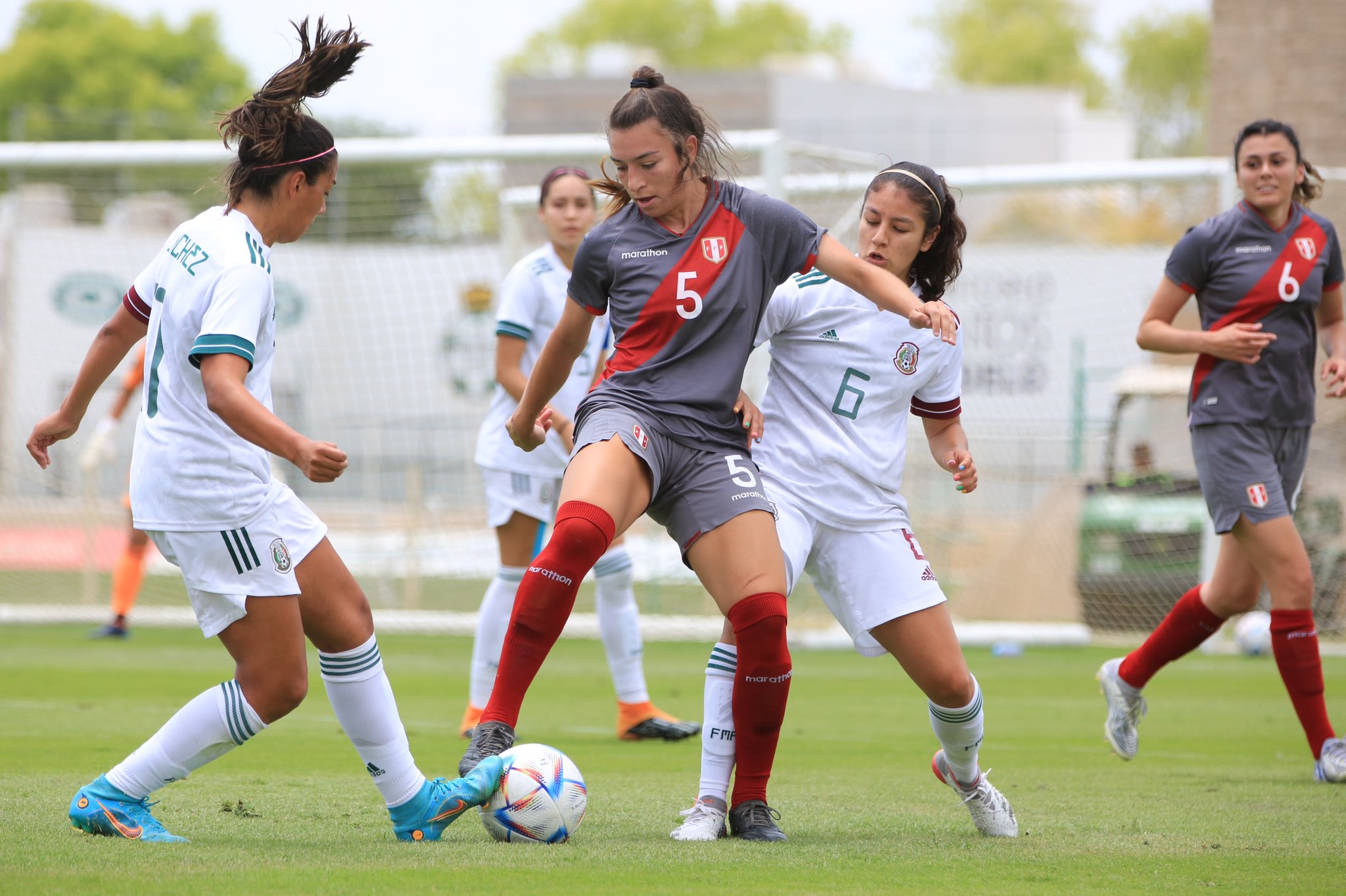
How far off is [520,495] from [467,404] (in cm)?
790

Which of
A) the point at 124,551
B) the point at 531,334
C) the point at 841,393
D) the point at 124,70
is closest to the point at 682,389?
the point at 841,393

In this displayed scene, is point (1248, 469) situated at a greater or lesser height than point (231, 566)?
lesser

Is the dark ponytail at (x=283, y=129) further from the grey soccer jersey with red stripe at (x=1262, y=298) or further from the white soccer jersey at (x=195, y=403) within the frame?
the grey soccer jersey with red stripe at (x=1262, y=298)

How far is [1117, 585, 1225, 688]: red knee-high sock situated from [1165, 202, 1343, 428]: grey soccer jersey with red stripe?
2.55ft

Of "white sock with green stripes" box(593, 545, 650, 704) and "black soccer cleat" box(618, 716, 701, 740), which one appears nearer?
"black soccer cleat" box(618, 716, 701, 740)

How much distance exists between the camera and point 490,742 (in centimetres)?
376

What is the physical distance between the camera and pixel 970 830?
4.36m

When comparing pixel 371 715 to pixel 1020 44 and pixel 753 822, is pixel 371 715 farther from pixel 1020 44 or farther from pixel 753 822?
pixel 1020 44

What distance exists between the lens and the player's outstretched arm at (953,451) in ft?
13.8

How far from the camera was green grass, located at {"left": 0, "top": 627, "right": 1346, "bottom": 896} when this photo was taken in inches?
135

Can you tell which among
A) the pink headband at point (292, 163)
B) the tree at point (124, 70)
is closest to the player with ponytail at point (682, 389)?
the pink headband at point (292, 163)

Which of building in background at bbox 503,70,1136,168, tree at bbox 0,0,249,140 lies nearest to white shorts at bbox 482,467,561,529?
building in background at bbox 503,70,1136,168

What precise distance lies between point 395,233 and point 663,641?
197 inches

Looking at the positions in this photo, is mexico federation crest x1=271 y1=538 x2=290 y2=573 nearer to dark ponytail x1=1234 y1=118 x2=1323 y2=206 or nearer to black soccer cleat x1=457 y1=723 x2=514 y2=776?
black soccer cleat x1=457 y1=723 x2=514 y2=776
